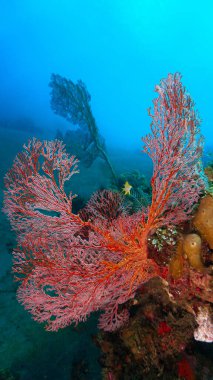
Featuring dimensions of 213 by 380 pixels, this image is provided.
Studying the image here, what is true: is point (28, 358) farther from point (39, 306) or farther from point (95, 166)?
point (95, 166)

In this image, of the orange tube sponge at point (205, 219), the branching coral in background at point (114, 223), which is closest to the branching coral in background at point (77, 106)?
the branching coral in background at point (114, 223)

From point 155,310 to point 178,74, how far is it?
3740 mm

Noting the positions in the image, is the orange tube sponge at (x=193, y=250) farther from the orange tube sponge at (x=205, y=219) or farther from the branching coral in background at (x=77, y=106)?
the branching coral in background at (x=77, y=106)

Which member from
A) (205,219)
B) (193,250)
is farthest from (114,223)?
(205,219)

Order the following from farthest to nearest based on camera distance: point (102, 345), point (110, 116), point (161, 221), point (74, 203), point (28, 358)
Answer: point (110, 116), point (74, 203), point (28, 358), point (102, 345), point (161, 221)

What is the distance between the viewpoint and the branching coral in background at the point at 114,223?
313 centimetres

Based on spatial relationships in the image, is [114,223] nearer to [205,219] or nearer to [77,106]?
[205,219]

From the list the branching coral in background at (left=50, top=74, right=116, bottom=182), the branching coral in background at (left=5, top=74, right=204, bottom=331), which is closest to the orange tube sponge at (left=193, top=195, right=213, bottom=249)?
the branching coral in background at (left=5, top=74, right=204, bottom=331)

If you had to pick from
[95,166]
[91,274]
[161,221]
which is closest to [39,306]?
[91,274]

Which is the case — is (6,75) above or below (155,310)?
above

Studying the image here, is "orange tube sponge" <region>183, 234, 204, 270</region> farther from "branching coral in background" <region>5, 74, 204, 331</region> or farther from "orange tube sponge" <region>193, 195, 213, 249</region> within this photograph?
"branching coral in background" <region>5, 74, 204, 331</region>

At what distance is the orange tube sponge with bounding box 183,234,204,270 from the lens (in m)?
3.02

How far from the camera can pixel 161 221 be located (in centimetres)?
338

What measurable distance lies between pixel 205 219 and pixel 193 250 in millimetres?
465
